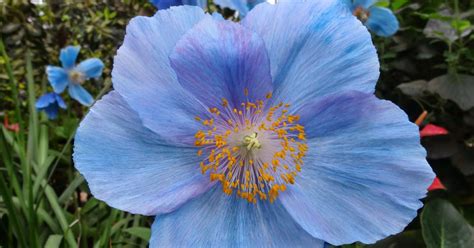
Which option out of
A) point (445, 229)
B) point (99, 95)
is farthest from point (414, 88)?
point (99, 95)

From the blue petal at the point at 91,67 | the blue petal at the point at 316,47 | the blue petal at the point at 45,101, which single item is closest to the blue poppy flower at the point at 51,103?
the blue petal at the point at 45,101

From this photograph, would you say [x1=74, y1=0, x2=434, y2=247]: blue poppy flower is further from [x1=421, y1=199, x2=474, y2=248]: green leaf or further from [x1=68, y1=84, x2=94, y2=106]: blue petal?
[x1=68, y1=84, x2=94, y2=106]: blue petal

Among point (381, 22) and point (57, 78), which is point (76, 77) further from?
point (381, 22)

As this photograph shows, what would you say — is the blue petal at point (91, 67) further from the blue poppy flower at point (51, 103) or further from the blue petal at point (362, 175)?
the blue petal at point (362, 175)

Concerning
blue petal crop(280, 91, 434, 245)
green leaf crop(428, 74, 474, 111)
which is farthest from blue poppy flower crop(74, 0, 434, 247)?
green leaf crop(428, 74, 474, 111)

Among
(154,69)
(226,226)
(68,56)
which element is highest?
(154,69)

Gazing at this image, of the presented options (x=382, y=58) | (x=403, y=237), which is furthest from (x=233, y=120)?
(x=382, y=58)
